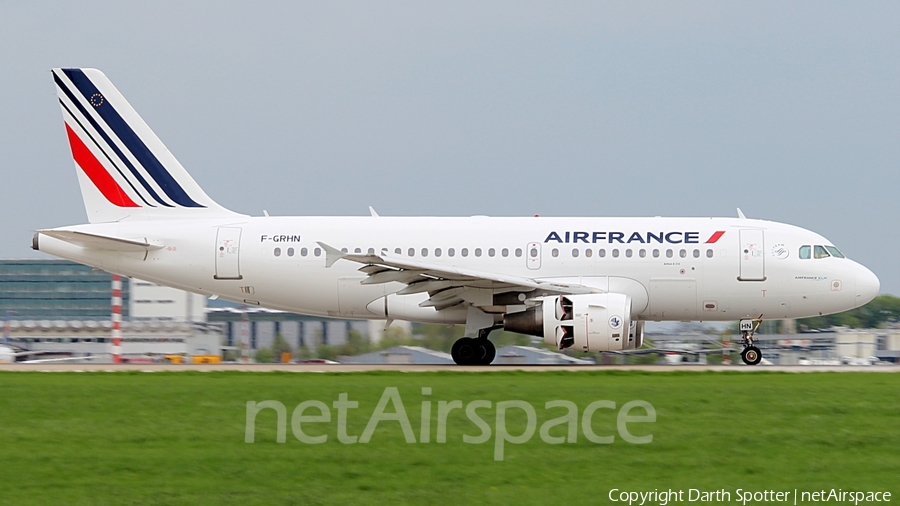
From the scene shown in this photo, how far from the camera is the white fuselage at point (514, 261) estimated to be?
23219 millimetres

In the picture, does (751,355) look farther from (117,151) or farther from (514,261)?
(117,151)

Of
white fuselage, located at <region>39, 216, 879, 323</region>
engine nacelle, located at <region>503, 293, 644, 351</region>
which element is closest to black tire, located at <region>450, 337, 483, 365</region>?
white fuselage, located at <region>39, 216, 879, 323</region>

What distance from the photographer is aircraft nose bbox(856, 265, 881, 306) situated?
76.9 feet

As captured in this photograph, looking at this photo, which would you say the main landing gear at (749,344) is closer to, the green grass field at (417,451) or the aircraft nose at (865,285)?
the aircraft nose at (865,285)

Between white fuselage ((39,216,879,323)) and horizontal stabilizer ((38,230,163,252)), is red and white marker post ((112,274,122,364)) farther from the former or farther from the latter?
white fuselage ((39,216,879,323))

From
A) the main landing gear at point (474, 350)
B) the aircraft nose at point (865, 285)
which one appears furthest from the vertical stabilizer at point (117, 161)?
the aircraft nose at point (865, 285)

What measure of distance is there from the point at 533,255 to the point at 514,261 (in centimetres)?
41

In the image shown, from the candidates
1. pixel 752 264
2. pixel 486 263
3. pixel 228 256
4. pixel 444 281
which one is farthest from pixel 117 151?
pixel 752 264

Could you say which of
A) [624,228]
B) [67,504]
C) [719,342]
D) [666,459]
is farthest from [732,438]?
[719,342]

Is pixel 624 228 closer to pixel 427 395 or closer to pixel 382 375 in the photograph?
pixel 382 375

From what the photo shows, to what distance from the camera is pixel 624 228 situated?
2352 cm

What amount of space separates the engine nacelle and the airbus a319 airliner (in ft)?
2.96

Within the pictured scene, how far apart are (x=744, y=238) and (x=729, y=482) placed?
15.0 metres

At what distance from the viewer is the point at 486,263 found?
23.4 meters
